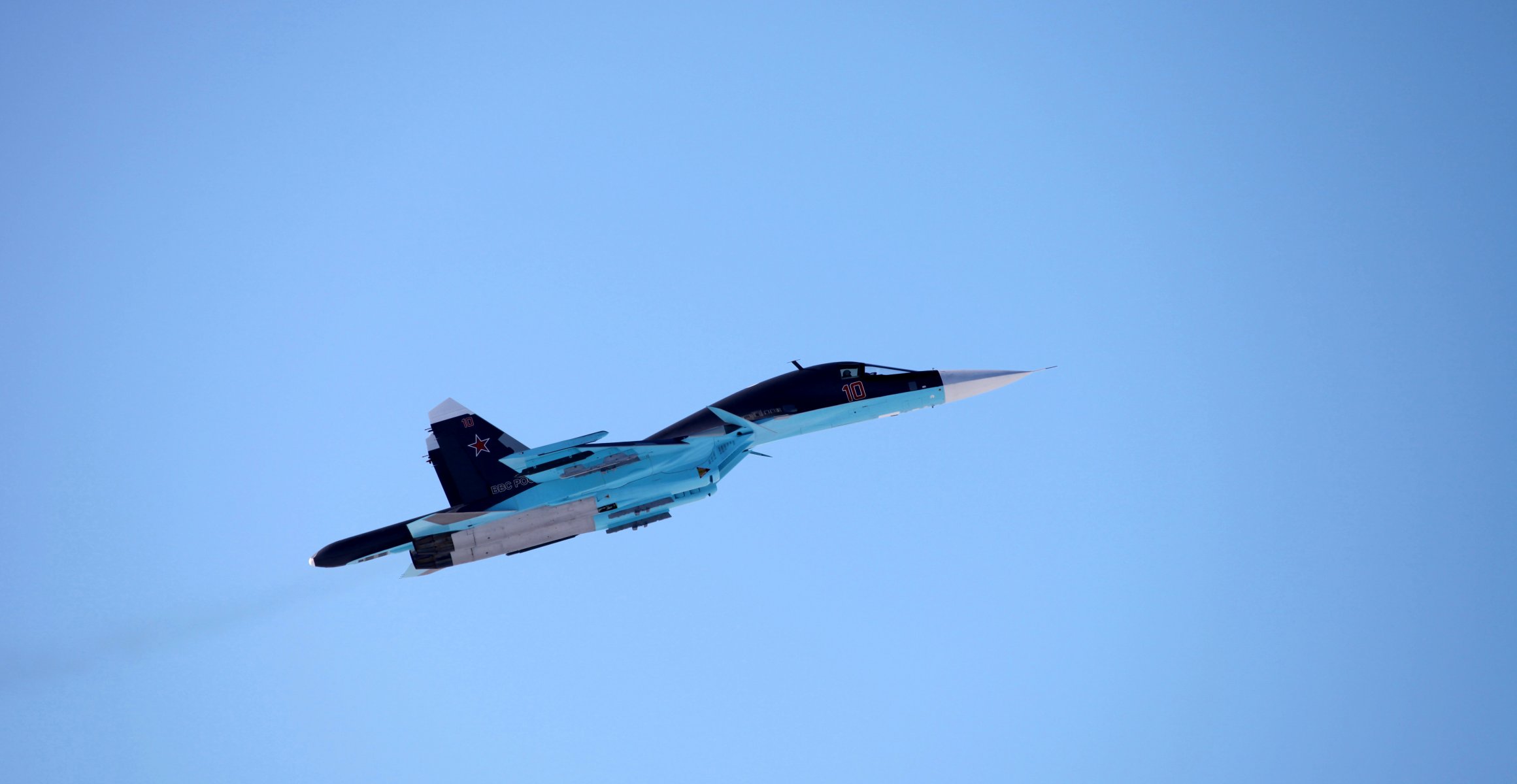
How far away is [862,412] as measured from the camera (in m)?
33.0

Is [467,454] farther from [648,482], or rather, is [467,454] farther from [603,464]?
[648,482]

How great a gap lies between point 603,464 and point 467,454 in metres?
4.20

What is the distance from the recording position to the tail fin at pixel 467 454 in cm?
3114

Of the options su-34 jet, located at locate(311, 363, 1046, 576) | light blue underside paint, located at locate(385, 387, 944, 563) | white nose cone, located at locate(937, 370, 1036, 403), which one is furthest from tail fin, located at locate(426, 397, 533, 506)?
white nose cone, located at locate(937, 370, 1036, 403)

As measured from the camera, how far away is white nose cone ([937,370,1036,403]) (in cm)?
3353

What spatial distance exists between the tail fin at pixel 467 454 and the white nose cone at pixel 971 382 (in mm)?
12353

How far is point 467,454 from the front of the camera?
31.4 metres

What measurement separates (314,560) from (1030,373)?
20.3 meters

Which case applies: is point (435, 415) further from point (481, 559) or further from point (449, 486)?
point (481, 559)

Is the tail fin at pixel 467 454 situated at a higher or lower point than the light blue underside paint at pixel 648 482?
higher

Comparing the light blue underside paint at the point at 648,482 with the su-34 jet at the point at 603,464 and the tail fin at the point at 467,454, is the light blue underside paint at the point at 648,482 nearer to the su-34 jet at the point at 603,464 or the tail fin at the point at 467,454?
the su-34 jet at the point at 603,464

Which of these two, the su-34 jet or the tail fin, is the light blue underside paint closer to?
the su-34 jet

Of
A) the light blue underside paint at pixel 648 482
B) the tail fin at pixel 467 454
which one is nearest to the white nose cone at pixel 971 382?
the light blue underside paint at pixel 648 482

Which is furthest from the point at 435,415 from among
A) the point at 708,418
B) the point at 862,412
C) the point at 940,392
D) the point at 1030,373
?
the point at 1030,373
